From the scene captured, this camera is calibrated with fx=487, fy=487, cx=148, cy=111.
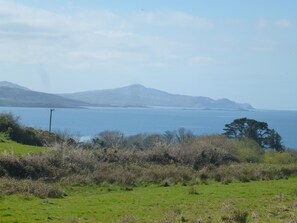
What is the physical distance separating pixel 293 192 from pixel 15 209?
55.8 ft

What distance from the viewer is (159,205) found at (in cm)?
2345

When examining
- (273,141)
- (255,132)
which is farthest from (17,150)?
(273,141)

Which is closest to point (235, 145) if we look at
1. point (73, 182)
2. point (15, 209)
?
point (73, 182)

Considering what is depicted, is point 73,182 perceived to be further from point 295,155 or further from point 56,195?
point 295,155

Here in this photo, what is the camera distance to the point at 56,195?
2652 centimetres

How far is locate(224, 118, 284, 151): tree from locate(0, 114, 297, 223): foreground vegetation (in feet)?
68.1

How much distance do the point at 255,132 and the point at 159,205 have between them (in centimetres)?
5557

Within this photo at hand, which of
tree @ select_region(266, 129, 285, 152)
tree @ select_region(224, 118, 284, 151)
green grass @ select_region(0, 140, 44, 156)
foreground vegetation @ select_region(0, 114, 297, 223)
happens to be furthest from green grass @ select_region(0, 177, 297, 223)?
tree @ select_region(266, 129, 285, 152)

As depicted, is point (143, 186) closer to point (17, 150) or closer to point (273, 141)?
point (17, 150)

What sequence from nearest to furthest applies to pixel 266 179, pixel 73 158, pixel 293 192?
pixel 293 192 < pixel 73 158 < pixel 266 179

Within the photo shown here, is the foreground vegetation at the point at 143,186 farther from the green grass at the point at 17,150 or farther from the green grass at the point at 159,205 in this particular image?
the green grass at the point at 17,150

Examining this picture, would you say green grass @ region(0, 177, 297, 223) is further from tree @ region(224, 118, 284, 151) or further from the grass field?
tree @ region(224, 118, 284, 151)

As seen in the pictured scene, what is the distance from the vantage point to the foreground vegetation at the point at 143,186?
63.7ft

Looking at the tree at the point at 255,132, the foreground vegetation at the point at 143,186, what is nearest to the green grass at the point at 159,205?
the foreground vegetation at the point at 143,186
